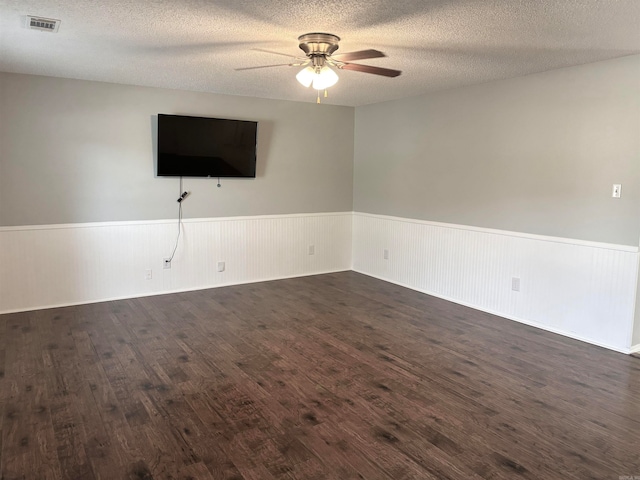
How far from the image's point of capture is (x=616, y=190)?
3.84 m

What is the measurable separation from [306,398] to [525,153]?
3.16 meters

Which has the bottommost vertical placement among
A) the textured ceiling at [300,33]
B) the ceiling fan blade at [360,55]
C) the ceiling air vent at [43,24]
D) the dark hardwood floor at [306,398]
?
the dark hardwood floor at [306,398]

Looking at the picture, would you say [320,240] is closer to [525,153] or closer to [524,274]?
[524,274]

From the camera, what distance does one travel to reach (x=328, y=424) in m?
2.73

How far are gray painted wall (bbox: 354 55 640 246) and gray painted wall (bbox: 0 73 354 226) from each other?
1.18 m

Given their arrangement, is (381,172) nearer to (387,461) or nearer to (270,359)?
(270,359)

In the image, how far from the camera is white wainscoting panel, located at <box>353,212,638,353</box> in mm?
3908

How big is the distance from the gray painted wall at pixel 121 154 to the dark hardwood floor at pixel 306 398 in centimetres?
123

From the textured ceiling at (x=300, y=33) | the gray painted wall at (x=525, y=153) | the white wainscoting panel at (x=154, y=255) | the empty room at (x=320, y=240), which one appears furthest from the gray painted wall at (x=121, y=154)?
the gray painted wall at (x=525, y=153)

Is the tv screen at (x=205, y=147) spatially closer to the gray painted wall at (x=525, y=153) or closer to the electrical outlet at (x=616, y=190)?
the gray painted wall at (x=525, y=153)

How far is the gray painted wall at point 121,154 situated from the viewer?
4.66m

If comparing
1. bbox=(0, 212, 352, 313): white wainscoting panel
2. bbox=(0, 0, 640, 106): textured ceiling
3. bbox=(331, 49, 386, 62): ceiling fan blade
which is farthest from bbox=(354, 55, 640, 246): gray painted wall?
bbox=(331, 49, 386, 62): ceiling fan blade

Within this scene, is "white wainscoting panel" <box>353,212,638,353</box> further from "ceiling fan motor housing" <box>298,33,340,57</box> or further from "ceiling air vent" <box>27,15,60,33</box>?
"ceiling air vent" <box>27,15,60,33</box>

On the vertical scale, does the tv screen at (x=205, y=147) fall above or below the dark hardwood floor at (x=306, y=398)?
above
